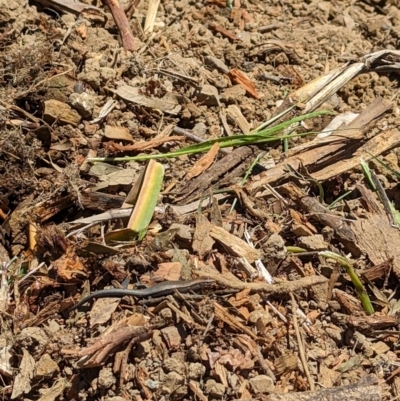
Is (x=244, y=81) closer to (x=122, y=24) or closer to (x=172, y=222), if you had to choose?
(x=122, y=24)

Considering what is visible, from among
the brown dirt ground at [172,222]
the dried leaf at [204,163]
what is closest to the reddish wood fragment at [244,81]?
the brown dirt ground at [172,222]

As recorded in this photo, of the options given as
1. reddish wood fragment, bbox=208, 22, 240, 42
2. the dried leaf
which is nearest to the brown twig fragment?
reddish wood fragment, bbox=208, 22, 240, 42

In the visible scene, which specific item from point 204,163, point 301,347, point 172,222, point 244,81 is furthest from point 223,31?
point 301,347

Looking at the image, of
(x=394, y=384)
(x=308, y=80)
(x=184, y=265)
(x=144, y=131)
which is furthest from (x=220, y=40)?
(x=394, y=384)

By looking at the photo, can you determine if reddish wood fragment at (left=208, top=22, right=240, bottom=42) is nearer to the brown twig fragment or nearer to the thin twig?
the brown twig fragment

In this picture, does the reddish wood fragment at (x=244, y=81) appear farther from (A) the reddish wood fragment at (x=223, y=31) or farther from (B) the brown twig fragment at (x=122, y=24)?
(B) the brown twig fragment at (x=122, y=24)

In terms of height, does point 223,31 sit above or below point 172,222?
above
